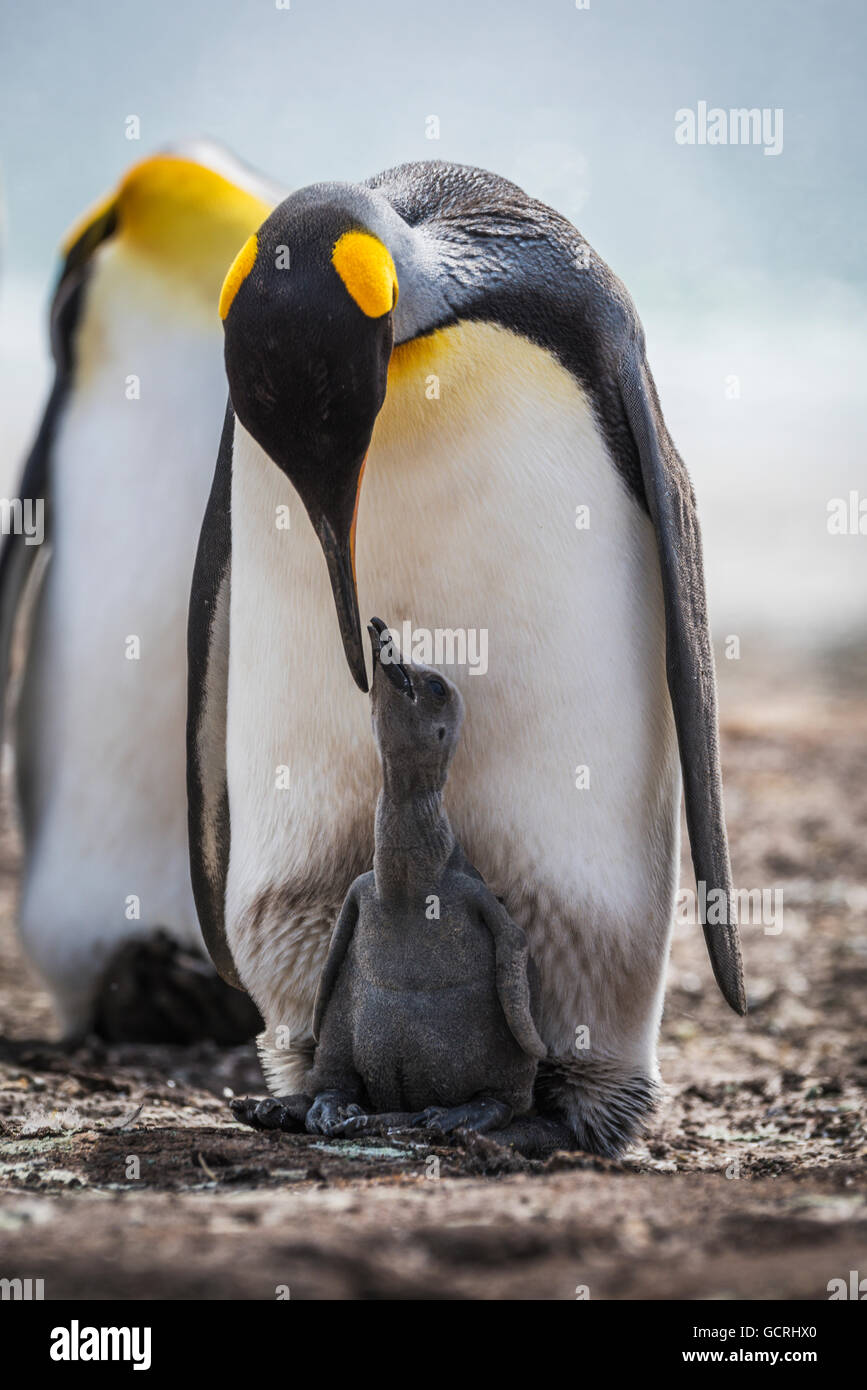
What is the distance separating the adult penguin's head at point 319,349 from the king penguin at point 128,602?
191 cm

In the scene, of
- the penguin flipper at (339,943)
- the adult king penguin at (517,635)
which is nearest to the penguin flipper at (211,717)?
the adult king penguin at (517,635)

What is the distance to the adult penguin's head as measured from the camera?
6.89ft

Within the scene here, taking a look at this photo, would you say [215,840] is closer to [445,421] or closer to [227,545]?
[227,545]

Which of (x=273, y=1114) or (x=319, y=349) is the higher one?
(x=319, y=349)

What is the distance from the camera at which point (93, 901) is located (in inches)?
168

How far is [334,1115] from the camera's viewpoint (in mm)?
2387

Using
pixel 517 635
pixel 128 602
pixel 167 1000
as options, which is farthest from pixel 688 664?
pixel 167 1000

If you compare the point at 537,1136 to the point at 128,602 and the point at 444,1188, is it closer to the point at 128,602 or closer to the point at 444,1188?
the point at 444,1188

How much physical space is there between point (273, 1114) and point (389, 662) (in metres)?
0.79

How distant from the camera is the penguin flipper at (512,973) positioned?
2408 millimetres

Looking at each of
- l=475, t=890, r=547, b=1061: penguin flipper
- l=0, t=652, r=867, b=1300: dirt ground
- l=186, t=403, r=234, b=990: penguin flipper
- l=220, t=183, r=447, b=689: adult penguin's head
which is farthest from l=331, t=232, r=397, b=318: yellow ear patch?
l=0, t=652, r=867, b=1300: dirt ground

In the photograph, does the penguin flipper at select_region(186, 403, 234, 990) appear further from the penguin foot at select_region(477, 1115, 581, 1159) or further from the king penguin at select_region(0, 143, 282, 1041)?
the king penguin at select_region(0, 143, 282, 1041)
